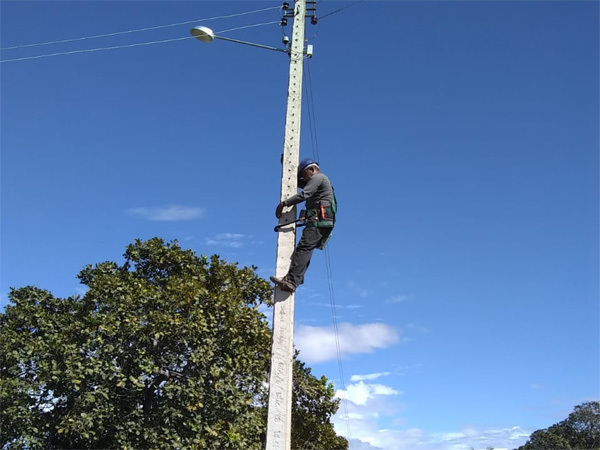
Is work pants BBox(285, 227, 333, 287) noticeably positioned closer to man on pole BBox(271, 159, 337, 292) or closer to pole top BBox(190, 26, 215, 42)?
man on pole BBox(271, 159, 337, 292)

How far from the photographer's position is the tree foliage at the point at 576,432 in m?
48.3

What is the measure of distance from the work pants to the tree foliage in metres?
50.9

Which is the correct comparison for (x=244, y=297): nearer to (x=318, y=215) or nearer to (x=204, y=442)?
(x=204, y=442)

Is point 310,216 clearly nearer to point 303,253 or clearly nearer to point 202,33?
point 303,253

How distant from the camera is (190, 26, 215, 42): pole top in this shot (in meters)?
5.15

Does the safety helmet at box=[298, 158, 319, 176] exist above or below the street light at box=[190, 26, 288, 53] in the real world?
below

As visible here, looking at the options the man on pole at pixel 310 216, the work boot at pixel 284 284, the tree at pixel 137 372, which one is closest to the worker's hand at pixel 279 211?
the man on pole at pixel 310 216

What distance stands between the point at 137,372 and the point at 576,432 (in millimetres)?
50368

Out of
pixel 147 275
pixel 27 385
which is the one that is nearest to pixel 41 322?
pixel 27 385

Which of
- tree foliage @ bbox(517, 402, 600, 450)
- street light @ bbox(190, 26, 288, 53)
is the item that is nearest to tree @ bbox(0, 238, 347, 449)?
street light @ bbox(190, 26, 288, 53)

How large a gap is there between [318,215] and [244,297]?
8.68m

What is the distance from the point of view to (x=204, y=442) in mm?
10445

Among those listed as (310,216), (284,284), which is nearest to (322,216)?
(310,216)

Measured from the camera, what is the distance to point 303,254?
4.47 meters
